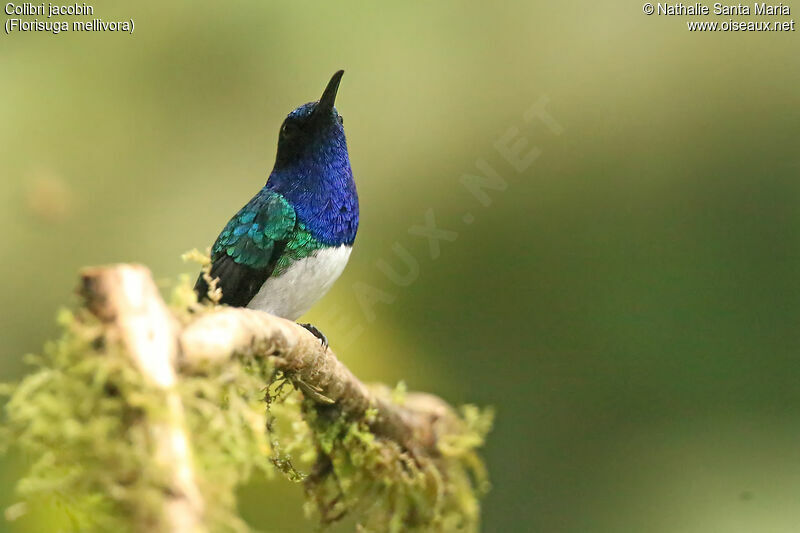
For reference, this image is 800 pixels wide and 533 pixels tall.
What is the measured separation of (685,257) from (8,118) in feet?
11.6

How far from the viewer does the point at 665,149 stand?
14.3 feet

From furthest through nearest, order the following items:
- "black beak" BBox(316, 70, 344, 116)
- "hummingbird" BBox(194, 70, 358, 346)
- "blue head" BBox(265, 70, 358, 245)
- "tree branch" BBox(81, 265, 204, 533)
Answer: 1. "black beak" BBox(316, 70, 344, 116)
2. "blue head" BBox(265, 70, 358, 245)
3. "hummingbird" BBox(194, 70, 358, 346)
4. "tree branch" BBox(81, 265, 204, 533)

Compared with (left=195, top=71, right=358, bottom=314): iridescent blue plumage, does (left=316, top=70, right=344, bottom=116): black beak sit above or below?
above

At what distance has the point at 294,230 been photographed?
219cm

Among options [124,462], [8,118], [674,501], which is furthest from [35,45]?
[124,462]

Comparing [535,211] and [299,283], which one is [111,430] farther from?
[535,211]

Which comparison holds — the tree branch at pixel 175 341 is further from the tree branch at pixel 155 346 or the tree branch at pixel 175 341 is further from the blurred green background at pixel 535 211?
the blurred green background at pixel 535 211

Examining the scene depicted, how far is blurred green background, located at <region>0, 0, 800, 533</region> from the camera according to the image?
13.2 ft

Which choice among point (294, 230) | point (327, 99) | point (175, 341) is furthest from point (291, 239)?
point (175, 341)

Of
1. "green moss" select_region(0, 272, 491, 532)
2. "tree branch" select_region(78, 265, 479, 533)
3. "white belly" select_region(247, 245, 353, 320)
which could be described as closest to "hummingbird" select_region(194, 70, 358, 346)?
"white belly" select_region(247, 245, 353, 320)

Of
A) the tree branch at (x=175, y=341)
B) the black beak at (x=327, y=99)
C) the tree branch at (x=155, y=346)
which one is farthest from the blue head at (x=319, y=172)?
the tree branch at (x=155, y=346)

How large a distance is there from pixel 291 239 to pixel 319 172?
280 millimetres

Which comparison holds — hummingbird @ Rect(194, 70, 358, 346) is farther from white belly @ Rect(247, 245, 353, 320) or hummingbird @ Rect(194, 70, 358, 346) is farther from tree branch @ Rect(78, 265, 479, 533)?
tree branch @ Rect(78, 265, 479, 533)

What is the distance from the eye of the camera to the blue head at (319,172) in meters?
2.25
